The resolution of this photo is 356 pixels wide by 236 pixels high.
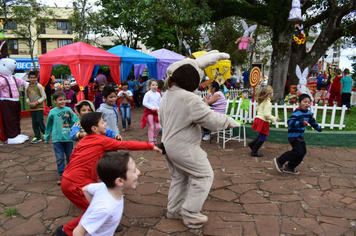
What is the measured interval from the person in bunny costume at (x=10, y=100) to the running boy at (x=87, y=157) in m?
5.03

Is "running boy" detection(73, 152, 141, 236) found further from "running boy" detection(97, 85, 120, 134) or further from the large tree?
the large tree

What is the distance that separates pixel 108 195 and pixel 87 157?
104 centimetres

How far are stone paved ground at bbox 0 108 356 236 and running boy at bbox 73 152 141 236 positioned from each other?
1.19m

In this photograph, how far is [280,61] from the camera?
34.4ft

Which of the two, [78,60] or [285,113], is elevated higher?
[78,60]

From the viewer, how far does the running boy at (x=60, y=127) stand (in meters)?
4.27

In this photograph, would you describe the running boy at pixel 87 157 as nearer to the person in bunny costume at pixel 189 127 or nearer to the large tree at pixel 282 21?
the person in bunny costume at pixel 189 127

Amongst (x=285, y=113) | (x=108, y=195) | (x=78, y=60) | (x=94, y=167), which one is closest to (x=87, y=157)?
(x=94, y=167)

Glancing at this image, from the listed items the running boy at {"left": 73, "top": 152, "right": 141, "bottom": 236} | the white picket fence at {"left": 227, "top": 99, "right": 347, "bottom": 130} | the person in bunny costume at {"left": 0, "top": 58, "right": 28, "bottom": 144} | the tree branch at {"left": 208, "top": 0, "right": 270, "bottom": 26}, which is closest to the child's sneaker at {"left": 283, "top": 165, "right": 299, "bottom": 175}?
the white picket fence at {"left": 227, "top": 99, "right": 347, "bottom": 130}

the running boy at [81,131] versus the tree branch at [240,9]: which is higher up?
the tree branch at [240,9]

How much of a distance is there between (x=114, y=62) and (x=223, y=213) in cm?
936

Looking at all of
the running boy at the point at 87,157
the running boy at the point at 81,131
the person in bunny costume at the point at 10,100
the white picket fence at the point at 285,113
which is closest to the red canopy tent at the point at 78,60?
the person in bunny costume at the point at 10,100

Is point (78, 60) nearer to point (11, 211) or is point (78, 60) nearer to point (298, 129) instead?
point (11, 211)

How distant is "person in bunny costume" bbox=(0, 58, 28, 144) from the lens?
6.86 m
